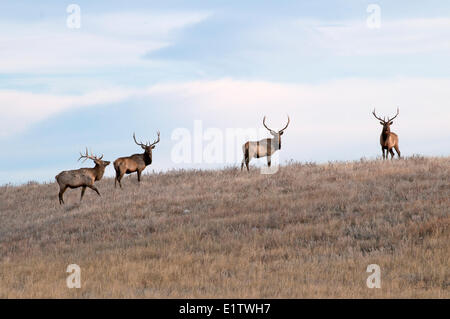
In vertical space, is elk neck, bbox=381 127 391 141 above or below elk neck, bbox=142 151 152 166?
above

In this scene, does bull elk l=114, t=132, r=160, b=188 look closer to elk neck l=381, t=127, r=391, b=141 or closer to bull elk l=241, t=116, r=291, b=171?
→ bull elk l=241, t=116, r=291, b=171

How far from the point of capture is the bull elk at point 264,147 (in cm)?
2336

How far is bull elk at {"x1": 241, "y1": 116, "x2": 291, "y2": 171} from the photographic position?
2336 centimetres

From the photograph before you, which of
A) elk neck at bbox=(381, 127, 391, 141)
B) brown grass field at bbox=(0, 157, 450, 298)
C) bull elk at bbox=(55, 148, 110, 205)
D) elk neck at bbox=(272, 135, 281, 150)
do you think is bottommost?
brown grass field at bbox=(0, 157, 450, 298)

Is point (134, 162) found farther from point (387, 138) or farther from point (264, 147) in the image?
point (387, 138)

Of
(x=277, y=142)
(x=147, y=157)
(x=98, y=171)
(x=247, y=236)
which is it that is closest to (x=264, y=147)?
(x=277, y=142)

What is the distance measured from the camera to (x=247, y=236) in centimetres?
1394

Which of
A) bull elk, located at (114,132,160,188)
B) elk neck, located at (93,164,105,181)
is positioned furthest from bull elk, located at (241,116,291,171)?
elk neck, located at (93,164,105,181)

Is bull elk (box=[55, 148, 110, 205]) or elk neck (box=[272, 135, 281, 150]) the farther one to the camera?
elk neck (box=[272, 135, 281, 150])

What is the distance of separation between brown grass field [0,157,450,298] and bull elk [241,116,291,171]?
32.5 inches

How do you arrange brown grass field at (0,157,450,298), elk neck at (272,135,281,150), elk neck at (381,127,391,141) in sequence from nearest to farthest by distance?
1. brown grass field at (0,157,450,298)
2. elk neck at (272,135,281,150)
3. elk neck at (381,127,391,141)

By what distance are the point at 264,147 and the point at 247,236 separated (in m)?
9.87

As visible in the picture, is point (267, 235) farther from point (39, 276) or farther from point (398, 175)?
point (398, 175)
